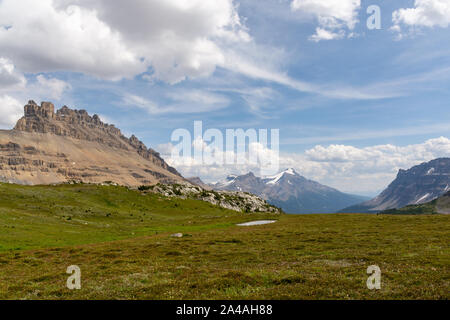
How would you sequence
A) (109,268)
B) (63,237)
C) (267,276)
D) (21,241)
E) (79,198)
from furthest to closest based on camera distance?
(79,198)
(63,237)
(21,241)
(109,268)
(267,276)

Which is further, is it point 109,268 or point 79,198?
point 79,198

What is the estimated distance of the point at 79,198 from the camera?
305 feet

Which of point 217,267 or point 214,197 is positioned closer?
point 217,267

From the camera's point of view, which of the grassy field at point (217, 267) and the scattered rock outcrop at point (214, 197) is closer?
the grassy field at point (217, 267)

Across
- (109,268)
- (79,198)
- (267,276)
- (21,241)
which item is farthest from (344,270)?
(79,198)

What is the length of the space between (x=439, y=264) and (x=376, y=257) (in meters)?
5.32

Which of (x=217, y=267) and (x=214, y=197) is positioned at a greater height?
(x=217, y=267)

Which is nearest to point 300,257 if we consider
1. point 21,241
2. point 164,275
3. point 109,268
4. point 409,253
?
point 409,253

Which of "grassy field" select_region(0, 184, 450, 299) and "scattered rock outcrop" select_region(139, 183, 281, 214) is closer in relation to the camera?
"grassy field" select_region(0, 184, 450, 299)

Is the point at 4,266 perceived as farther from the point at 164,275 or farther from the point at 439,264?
the point at 439,264
